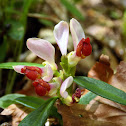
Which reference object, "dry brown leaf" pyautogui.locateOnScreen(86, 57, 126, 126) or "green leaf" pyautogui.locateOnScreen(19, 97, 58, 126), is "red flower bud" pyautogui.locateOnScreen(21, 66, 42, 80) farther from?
"dry brown leaf" pyautogui.locateOnScreen(86, 57, 126, 126)

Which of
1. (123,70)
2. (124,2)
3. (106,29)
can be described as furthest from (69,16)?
(123,70)

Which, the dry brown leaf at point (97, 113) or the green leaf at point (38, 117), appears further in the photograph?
the dry brown leaf at point (97, 113)

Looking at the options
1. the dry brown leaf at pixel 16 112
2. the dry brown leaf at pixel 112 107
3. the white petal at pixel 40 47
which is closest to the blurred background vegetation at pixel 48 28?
the dry brown leaf at pixel 16 112

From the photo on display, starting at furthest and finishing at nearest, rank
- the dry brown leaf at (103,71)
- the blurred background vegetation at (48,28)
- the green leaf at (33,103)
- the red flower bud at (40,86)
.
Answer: the blurred background vegetation at (48,28) → the dry brown leaf at (103,71) → the green leaf at (33,103) → the red flower bud at (40,86)

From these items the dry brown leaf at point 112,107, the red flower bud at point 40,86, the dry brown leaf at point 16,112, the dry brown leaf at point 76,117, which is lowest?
the dry brown leaf at point 16,112

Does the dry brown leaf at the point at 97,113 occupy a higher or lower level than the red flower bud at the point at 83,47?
lower

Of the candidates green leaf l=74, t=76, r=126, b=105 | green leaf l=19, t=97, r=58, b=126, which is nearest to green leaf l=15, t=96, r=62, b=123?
green leaf l=19, t=97, r=58, b=126

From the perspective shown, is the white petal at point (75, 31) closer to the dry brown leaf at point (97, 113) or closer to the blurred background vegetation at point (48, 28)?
the dry brown leaf at point (97, 113)
